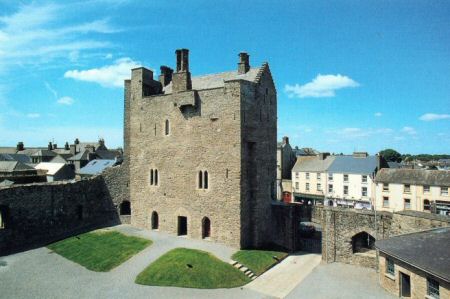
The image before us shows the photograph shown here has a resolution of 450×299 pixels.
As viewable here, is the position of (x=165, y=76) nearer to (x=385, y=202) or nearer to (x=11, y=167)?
(x=11, y=167)

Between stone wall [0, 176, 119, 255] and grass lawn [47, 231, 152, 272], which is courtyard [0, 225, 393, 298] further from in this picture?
stone wall [0, 176, 119, 255]

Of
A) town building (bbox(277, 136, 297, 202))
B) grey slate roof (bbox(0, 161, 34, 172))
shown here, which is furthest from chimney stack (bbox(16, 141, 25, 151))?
town building (bbox(277, 136, 297, 202))

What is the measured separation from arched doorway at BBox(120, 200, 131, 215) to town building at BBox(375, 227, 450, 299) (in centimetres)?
2089

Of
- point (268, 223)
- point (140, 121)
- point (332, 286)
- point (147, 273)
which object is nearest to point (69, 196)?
point (140, 121)

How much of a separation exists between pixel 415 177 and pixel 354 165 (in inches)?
312

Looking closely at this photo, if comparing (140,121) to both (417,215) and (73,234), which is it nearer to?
(73,234)

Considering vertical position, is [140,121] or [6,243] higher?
[140,121]

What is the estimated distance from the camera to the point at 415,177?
1399 inches

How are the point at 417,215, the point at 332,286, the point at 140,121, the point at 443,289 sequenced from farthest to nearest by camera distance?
the point at 140,121, the point at 417,215, the point at 332,286, the point at 443,289

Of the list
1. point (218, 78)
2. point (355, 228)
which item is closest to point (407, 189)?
point (355, 228)

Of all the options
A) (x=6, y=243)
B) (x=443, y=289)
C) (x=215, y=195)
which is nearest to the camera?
(x=443, y=289)

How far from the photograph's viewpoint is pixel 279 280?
19094mm

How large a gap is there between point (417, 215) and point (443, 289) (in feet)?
22.2

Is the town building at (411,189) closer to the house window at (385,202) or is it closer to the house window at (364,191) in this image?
the house window at (385,202)
